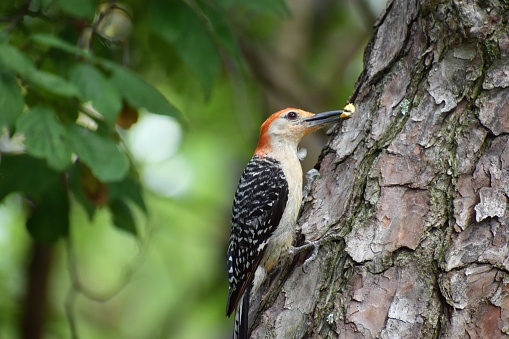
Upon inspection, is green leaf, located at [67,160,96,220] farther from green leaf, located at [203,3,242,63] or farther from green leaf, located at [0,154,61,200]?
green leaf, located at [203,3,242,63]

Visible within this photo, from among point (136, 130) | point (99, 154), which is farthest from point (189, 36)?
point (136, 130)

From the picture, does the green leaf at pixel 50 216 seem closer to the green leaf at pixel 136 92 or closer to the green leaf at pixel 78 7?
the green leaf at pixel 136 92

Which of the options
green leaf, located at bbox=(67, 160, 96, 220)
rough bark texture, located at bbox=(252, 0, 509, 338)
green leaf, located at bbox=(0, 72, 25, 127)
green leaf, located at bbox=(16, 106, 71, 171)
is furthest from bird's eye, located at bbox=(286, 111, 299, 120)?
green leaf, located at bbox=(0, 72, 25, 127)

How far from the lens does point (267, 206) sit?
462cm

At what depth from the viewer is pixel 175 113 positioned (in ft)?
12.2

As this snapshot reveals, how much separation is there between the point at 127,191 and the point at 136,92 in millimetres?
808

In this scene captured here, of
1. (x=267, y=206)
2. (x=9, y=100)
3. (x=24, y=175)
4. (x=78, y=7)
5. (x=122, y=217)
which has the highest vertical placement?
(x=78, y=7)

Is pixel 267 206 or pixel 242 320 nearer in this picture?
pixel 242 320

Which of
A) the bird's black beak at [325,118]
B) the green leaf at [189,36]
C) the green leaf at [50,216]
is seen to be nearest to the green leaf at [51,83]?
the green leaf at [189,36]

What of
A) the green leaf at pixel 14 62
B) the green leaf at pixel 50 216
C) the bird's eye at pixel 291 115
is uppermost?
the green leaf at pixel 14 62

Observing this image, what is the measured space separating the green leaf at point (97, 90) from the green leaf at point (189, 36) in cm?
63

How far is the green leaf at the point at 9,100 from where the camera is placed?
10.1 ft

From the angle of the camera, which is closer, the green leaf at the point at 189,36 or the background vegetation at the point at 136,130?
the background vegetation at the point at 136,130

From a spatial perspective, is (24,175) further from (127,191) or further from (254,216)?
(254,216)
